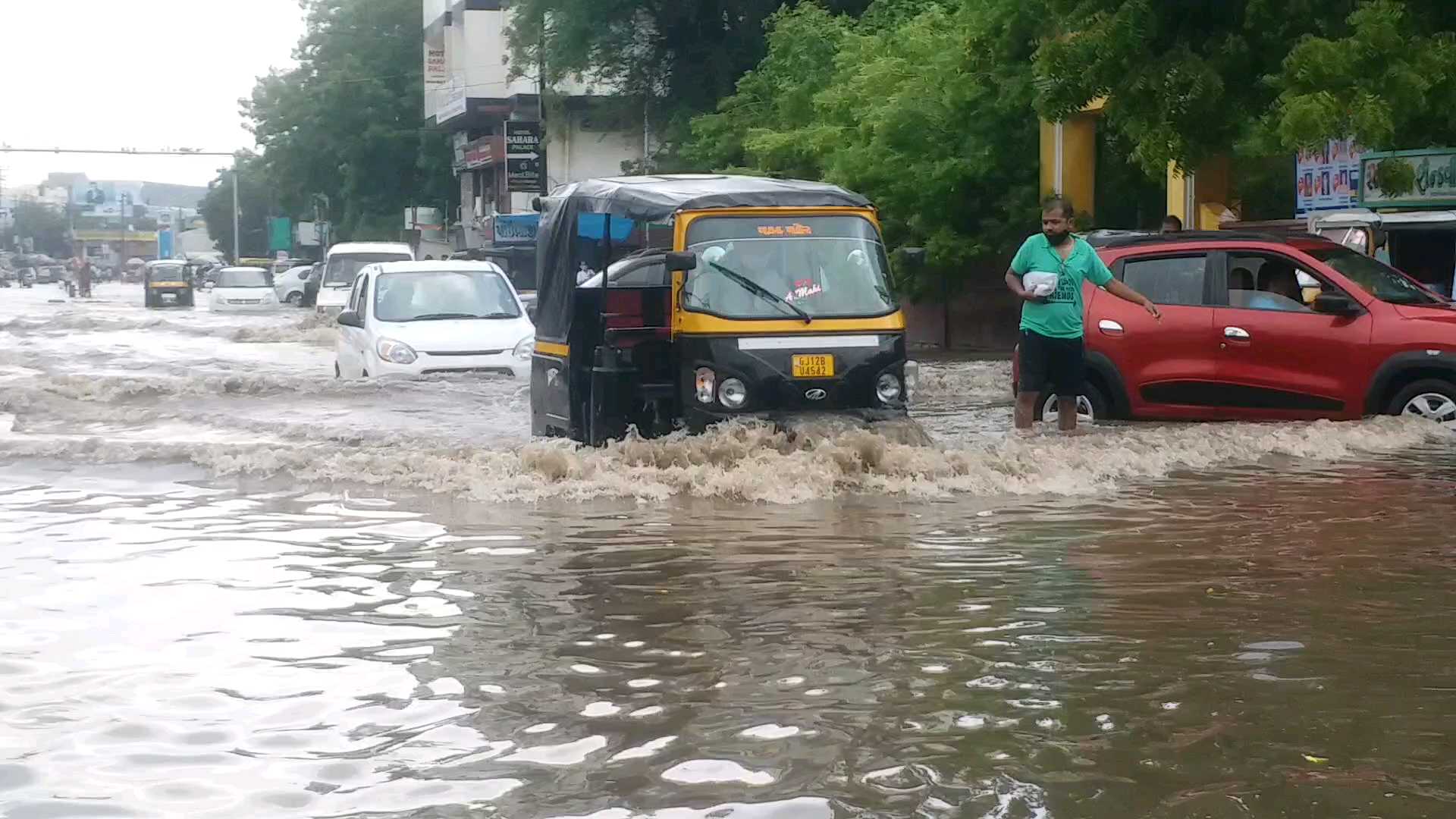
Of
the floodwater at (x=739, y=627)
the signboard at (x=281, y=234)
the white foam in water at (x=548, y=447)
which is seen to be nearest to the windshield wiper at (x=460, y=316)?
the white foam in water at (x=548, y=447)

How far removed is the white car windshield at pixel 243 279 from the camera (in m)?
51.3

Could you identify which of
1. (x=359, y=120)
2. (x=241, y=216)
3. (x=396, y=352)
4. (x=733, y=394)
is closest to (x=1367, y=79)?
(x=733, y=394)

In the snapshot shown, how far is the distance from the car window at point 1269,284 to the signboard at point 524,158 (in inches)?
1832

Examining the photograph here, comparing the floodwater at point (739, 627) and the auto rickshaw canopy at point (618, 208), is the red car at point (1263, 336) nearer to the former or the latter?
the floodwater at point (739, 627)

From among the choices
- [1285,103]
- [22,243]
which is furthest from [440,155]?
[22,243]

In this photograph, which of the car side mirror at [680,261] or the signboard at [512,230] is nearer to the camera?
the car side mirror at [680,261]

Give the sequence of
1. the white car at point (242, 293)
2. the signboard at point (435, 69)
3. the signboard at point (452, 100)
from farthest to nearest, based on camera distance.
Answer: the signboard at point (435, 69), the signboard at point (452, 100), the white car at point (242, 293)

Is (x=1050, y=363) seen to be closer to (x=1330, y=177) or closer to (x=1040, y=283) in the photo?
(x=1040, y=283)

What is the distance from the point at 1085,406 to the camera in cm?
1488

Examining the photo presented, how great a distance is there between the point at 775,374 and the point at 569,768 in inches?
278

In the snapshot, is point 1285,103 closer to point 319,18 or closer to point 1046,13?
point 1046,13

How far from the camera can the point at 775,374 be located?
1212 cm

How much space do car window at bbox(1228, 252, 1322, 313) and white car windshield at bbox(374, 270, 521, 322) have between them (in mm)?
7449

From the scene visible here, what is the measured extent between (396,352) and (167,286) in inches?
1859
